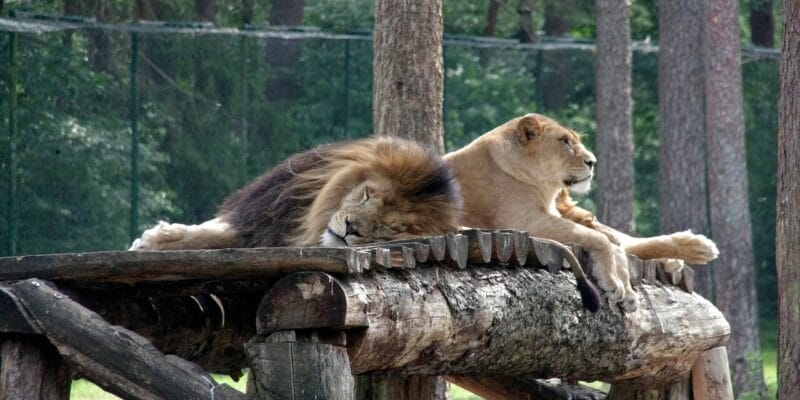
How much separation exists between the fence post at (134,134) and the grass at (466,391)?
1.21 m

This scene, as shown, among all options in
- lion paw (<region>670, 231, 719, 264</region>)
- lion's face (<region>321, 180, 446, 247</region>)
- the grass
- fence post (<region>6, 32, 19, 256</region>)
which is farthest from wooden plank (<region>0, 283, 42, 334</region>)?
fence post (<region>6, 32, 19, 256</region>)

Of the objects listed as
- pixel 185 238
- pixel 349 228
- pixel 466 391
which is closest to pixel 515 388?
pixel 185 238

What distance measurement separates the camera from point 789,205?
5.61 meters

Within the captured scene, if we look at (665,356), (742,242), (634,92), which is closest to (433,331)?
(665,356)

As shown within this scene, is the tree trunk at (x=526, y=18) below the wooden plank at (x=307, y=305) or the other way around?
the other way around

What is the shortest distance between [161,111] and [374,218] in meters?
6.24

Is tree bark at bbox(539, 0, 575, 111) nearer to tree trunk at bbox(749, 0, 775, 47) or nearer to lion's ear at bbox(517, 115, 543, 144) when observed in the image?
tree trunk at bbox(749, 0, 775, 47)

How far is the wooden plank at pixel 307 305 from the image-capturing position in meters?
3.53

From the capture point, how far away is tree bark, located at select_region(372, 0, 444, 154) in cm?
714

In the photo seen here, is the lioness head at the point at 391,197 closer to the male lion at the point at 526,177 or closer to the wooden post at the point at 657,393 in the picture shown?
the male lion at the point at 526,177

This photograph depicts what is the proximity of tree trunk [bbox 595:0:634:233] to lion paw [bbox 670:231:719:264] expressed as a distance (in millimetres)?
5923

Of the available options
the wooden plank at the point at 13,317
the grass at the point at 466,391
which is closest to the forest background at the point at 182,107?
the grass at the point at 466,391

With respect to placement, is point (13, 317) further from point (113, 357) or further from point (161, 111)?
point (161, 111)

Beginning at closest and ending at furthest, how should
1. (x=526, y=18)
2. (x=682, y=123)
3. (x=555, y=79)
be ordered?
(x=682, y=123) < (x=555, y=79) < (x=526, y=18)
